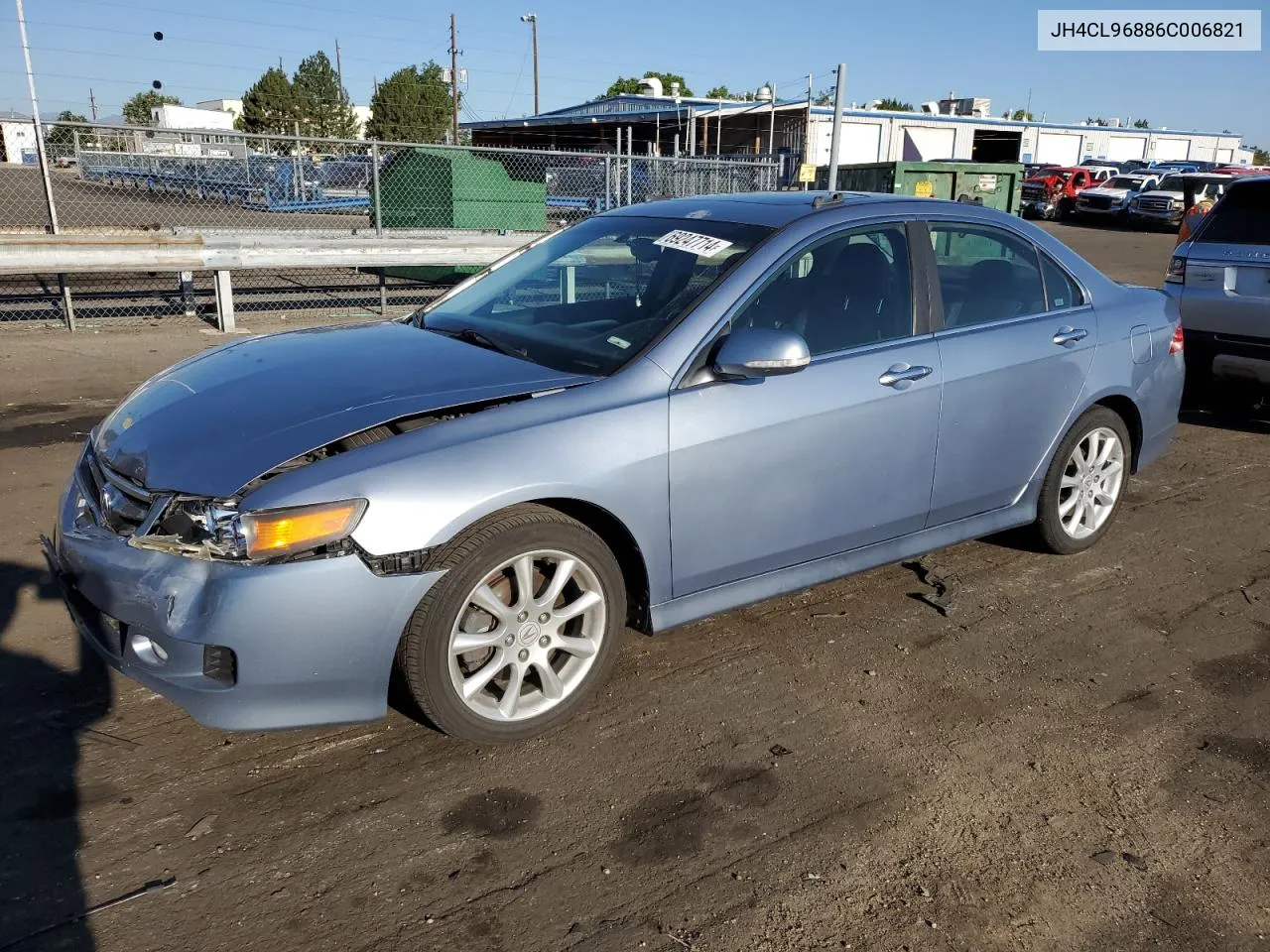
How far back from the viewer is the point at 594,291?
13.4 ft

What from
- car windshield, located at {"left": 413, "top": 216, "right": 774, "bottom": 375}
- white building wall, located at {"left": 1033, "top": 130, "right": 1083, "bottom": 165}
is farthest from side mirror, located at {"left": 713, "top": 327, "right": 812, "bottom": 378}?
white building wall, located at {"left": 1033, "top": 130, "right": 1083, "bottom": 165}

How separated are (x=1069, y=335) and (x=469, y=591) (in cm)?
304

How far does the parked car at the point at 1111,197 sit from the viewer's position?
32812mm

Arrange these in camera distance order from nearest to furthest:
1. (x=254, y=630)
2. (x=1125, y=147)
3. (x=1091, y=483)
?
(x=254, y=630) → (x=1091, y=483) → (x=1125, y=147)

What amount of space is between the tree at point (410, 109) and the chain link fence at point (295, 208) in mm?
41633

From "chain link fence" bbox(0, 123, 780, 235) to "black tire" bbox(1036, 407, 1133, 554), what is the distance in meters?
8.47

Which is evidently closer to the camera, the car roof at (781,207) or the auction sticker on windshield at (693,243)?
the auction sticker on windshield at (693,243)

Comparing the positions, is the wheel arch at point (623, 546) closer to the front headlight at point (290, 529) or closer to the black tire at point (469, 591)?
the black tire at point (469, 591)

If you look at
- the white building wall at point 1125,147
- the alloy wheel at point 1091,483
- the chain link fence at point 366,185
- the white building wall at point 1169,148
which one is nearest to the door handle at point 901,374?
the alloy wheel at point 1091,483

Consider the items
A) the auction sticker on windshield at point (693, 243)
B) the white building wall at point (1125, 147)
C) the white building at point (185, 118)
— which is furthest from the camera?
the white building wall at point (1125, 147)

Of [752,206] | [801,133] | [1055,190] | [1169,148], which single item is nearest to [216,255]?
[752,206]

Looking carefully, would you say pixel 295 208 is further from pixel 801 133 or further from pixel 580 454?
pixel 580 454

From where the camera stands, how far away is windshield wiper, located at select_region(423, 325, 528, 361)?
11.8 feet

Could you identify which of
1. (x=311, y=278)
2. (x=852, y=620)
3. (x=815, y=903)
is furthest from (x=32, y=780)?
(x=311, y=278)
